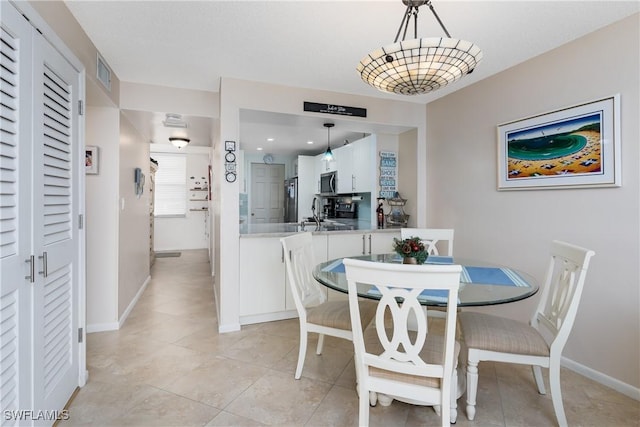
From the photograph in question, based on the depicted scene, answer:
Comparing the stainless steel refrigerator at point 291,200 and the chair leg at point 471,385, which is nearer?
the chair leg at point 471,385

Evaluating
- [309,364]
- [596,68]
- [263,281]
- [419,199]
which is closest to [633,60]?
[596,68]

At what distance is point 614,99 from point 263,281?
307cm

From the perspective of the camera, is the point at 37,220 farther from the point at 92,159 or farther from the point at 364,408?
the point at 364,408

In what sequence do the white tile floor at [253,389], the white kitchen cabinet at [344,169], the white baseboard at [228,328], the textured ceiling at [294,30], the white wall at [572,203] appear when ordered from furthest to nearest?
the white kitchen cabinet at [344,169]
the white baseboard at [228,328]
the white wall at [572,203]
the textured ceiling at [294,30]
the white tile floor at [253,389]

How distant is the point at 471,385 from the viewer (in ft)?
5.73

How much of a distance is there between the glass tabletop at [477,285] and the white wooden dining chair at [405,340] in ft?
0.48

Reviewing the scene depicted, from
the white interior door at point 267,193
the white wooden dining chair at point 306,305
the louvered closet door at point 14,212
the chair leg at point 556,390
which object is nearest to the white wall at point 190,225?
the white interior door at point 267,193

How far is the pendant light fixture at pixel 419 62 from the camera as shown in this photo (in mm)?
1414

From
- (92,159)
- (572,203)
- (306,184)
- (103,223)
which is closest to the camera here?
(572,203)

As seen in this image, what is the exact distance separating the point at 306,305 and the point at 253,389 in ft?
2.08

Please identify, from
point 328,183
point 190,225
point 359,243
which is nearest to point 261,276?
point 359,243

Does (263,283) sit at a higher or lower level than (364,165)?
lower

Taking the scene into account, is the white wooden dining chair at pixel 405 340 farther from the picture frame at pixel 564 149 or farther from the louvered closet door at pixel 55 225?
the picture frame at pixel 564 149

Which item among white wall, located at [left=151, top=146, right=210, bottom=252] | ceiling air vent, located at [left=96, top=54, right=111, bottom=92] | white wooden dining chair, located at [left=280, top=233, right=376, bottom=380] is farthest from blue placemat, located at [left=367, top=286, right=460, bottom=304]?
white wall, located at [left=151, top=146, right=210, bottom=252]
